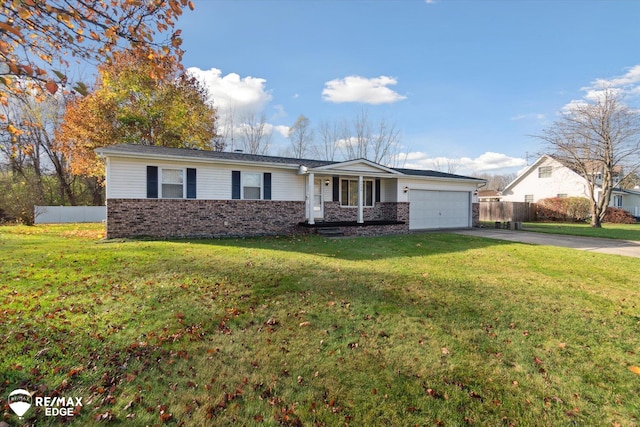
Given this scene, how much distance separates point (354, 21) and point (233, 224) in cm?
936

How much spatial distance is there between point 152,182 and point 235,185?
3075 mm

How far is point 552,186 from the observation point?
31219mm

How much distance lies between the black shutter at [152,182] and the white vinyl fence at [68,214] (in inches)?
522

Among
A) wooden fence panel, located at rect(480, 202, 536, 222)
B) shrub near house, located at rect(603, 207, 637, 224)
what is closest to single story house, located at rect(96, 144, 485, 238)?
wooden fence panel, located at rect(480, 202, 536, 222)

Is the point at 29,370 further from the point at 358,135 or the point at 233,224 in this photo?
the point at 358,135

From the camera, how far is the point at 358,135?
117 feet

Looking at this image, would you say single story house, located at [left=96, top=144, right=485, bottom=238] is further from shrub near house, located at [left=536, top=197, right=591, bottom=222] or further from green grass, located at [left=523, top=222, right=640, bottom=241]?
shrub near house, located at [left=536, top=197, right=591, bottom=222]

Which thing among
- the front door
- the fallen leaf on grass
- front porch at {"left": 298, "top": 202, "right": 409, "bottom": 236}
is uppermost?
the front door

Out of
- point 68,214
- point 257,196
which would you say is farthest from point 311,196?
point 68,214

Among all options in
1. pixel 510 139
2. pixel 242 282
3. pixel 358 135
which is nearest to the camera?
pixel 242 282

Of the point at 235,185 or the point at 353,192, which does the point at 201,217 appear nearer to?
the point at 235,185

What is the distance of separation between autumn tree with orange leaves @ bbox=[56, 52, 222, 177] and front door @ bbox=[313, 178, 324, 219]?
12041 mm

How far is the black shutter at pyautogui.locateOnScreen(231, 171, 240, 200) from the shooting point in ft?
43.4


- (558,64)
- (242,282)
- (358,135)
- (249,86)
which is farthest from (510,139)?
(242,282)
